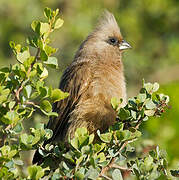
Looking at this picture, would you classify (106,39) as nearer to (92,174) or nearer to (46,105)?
(46,105)

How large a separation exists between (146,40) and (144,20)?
1.71 feet

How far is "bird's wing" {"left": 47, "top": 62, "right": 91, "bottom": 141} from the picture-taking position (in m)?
4.78

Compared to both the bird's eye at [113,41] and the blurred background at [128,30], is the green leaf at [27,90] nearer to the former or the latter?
the bird's eye at [113,41]

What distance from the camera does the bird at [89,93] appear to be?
462 centimetres

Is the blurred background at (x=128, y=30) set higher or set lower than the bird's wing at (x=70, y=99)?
higher

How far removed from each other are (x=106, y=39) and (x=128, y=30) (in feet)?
16.1

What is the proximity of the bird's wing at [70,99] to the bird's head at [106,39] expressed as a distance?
0.61m

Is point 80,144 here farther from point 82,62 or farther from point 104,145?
point 82,62

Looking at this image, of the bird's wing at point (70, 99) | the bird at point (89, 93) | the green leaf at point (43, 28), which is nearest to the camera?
the green leaf at point (43, 28)

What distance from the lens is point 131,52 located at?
33.8ft

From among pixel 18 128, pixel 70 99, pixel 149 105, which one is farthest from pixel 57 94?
pixel 70 99

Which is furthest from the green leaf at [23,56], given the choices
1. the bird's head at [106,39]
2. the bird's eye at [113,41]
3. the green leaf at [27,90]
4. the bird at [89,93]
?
the bird's eye at [113,41]

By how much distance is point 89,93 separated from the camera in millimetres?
4777

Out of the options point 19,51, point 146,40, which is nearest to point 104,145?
point 19,51
